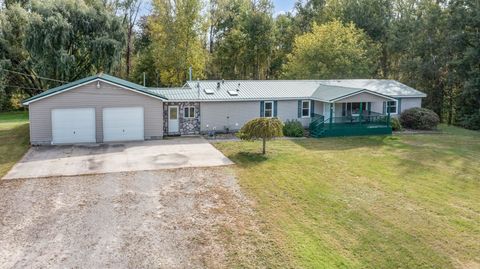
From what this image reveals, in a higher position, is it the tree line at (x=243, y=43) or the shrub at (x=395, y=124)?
the tree line at (x=243, y=43)

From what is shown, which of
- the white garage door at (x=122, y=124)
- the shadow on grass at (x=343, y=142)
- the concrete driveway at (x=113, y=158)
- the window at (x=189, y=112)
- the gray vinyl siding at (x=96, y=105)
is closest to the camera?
the concrete driveway at (x=113, y=158)

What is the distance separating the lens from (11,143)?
19.3 m

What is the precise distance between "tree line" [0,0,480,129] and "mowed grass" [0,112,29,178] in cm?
582

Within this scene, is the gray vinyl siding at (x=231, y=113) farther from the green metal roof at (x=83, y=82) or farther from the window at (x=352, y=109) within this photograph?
the green metal roof at (x=83, y=82)

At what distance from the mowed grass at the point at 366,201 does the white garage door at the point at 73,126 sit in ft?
21.9

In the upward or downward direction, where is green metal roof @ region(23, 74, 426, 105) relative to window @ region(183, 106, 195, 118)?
upward

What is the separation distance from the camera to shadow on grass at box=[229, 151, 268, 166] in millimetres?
15641

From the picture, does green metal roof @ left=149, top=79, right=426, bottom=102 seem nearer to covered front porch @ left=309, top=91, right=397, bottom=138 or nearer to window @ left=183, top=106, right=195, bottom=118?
covered front porch @ left=309, top=91, right=397, bottom=138

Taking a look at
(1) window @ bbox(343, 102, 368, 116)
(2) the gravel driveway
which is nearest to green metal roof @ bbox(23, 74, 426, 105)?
(1) window @ bbox(343, 102, 368, 116)

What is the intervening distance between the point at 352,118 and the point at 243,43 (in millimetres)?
20649

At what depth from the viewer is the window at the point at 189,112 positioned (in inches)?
850

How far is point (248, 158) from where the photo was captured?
16.3 metres

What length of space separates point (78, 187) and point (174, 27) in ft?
77.5

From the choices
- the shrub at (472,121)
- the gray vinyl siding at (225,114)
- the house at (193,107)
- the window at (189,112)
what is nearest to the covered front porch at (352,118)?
the house at (193,107)
